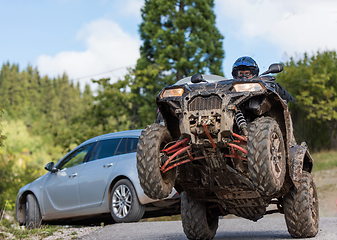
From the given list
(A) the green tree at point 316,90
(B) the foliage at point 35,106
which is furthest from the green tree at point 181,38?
(B) the foliage at point 35,106

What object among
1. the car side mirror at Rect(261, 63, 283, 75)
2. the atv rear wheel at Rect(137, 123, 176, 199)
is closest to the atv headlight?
the atv rear wheel at Rect(137, 123, 176, 199)

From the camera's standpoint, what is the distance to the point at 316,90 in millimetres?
29188

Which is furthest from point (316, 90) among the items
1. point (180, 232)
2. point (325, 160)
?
point (180, 232)

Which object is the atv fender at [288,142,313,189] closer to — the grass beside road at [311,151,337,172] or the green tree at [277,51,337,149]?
the grass beside road at [311,151,337,172]

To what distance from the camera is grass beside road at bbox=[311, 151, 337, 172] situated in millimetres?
24141

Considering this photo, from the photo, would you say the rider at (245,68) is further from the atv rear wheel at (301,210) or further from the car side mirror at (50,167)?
the car side mirror at (50,167)

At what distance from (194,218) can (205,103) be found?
6.99 feet

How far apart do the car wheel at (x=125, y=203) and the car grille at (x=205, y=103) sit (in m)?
4.00

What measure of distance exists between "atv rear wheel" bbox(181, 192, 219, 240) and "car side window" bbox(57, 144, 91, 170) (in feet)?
13.2

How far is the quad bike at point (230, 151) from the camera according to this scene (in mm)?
4855

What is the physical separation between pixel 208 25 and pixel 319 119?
9652 mm

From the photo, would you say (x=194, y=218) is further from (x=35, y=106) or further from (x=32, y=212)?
(x=35, y=106)

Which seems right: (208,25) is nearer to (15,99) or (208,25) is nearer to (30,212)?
(30,212)

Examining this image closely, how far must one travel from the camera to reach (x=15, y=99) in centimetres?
12481
